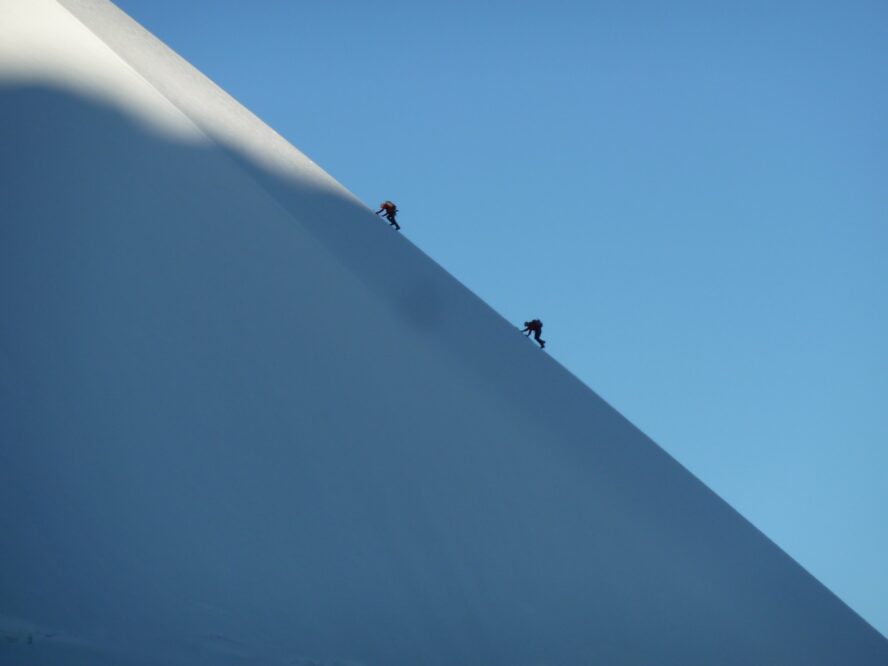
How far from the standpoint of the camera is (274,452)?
4789 mm

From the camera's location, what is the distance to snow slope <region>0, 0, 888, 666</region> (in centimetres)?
396

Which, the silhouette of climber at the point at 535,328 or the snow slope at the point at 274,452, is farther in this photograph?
the silhouette of climber at the point at 535,328

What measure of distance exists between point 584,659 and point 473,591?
536mm

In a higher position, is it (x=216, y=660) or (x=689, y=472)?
(x=689, y=472)

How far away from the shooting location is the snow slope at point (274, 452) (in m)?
3.96

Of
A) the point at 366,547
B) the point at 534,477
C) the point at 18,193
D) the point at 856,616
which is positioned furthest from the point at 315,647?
the point at 856,616

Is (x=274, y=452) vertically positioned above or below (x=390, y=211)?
below

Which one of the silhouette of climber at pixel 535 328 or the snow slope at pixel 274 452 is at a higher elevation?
the silhouette of climber at pixel 535 328

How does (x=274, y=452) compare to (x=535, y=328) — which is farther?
(x=535, y=328)

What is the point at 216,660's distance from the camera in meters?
3.68

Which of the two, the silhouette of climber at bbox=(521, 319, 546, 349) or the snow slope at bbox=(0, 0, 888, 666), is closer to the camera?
the snow slope at bbox=(0, 0, 888, 666)

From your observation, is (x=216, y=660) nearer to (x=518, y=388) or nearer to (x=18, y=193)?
(x=18, y=193)

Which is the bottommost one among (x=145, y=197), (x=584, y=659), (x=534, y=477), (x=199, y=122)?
(x=584, y=659)

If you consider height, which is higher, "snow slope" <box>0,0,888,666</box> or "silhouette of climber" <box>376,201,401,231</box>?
"silhouette of climber" <box>376,201,401,231</box>
